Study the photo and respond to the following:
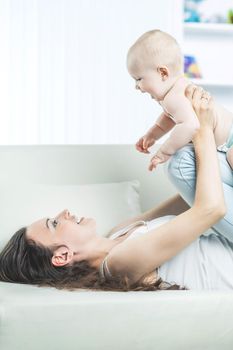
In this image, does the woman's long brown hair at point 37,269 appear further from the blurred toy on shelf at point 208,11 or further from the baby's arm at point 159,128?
the blurred toy on shelf at point 208,11

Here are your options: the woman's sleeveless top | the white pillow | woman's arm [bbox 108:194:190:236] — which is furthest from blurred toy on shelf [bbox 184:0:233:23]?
the woman's sleeveless top

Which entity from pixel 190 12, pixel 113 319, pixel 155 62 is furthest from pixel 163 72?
pixel 190 12

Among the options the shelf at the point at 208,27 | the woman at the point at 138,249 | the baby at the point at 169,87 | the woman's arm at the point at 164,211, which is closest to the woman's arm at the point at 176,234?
the woman at the point at 138,249

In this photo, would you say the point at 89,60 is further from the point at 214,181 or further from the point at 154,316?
the point at 154,316

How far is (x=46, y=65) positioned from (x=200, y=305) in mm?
2853

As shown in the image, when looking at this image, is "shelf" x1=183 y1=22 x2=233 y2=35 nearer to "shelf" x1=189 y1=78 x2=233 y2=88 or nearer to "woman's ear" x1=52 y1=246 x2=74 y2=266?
"shelf" x1=189 y1=78 x2=233 y2=88

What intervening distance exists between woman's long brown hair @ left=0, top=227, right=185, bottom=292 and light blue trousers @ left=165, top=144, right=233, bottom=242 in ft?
0.79

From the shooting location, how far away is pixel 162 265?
2.12 meters

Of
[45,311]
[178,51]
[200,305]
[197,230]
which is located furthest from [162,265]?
[178,51]

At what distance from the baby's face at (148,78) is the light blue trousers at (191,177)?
0.20 m

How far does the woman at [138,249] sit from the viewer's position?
2.00 metres

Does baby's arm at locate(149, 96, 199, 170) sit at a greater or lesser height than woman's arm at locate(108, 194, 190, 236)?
greater

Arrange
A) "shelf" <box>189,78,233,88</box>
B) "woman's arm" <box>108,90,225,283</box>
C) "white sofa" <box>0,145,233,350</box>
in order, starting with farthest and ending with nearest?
"shelf" <box>189,78,233,88</box>
"woman's arm" <box>108,90,225,283</box>
"white sofa" <box>0,145,233,350</box>

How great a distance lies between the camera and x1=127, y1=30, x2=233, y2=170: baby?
211 cm
